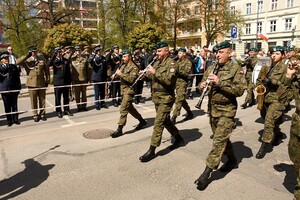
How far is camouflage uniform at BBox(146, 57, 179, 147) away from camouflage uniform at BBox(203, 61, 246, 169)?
2.96 ft

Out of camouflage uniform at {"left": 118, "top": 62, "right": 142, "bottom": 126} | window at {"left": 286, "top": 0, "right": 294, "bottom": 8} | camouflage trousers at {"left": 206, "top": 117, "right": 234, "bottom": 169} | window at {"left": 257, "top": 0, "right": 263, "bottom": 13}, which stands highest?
window at {"left": 257, "top": 0, "right": 263, "bottom": 13}

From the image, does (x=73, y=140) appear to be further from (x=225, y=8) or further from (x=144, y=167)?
(x=225, y=8)

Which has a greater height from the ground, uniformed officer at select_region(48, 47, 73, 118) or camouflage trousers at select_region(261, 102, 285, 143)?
uniformed officer at select_region(48, 47, 73, 118)

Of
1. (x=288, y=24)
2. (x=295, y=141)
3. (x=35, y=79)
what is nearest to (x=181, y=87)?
(x=35, y=79)

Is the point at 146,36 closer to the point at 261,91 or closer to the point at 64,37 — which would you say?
the point at 64,37

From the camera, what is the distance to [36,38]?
102ft

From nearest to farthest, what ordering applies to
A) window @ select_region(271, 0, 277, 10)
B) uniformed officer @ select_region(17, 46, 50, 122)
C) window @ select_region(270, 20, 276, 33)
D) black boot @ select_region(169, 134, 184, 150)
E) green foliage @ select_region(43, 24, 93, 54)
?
black boot @ select_region(169, 134, 184, 150) → uniformed officer @ select_region(17, 46, 50, 122) → green foliage @ select_region(43, 24, 93, 54) → window @ select_region(271, 0, 277, 10) → window @ select_region(270, 20, 276, 33)

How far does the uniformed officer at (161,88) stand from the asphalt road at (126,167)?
418mm

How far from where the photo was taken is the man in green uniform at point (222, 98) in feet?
12.6

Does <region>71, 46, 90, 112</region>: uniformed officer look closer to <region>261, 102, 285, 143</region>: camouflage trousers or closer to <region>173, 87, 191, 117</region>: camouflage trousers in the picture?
<region>173, 87, 191, 117</region>: camouflage trousers

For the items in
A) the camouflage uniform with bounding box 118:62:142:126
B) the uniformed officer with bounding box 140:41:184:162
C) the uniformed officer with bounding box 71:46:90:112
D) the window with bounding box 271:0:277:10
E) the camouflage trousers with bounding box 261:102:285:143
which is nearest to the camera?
the uniformed officer with bounding box 140:41:184:162

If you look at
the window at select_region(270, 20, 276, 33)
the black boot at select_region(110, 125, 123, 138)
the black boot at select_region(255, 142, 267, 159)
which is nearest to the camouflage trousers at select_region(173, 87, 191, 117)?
the black boot at select_region(110, 125, 123, 138)

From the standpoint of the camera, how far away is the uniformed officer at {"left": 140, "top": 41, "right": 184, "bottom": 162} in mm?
4699

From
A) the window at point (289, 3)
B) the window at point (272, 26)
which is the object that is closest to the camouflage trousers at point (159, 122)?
the window at point (289, 3)
